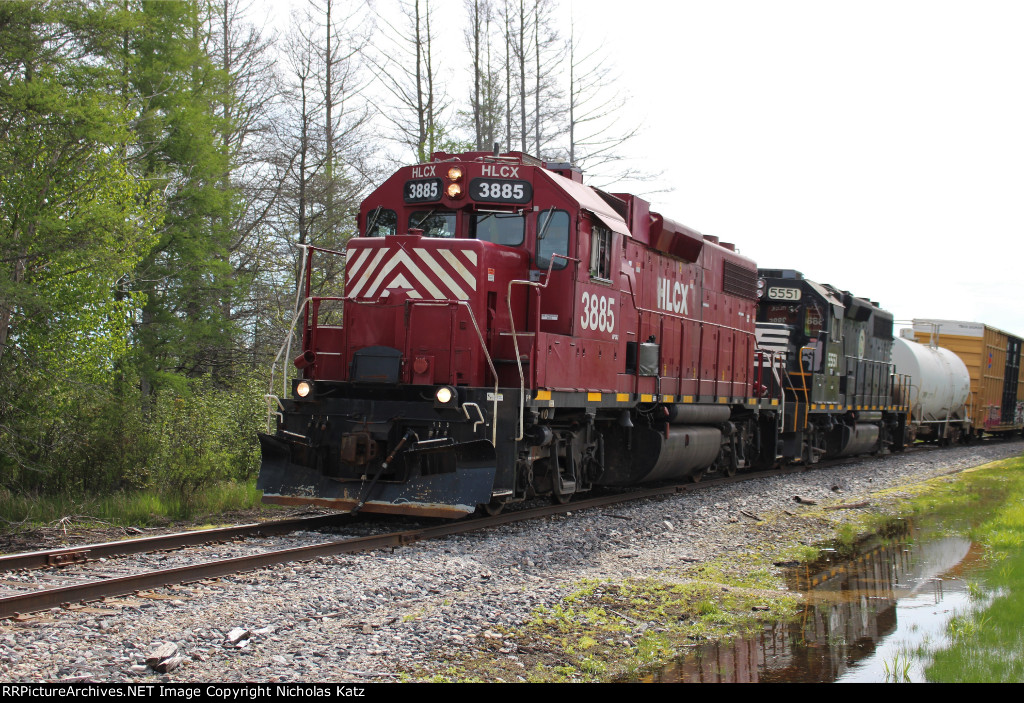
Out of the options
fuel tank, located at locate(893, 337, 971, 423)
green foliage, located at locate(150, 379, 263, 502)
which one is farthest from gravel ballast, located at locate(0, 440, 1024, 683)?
fuel tank, located at locate(893, 337, 971, 423)

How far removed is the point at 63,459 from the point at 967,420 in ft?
92.3

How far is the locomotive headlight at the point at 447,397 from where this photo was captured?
8.53m

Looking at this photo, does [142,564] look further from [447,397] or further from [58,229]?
[58,229]

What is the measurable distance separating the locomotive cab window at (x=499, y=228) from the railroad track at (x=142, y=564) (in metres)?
3.03

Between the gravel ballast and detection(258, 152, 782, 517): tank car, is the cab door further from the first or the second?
the gravel ballast

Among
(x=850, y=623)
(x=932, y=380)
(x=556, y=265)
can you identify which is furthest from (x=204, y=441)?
(x=932, y=380)

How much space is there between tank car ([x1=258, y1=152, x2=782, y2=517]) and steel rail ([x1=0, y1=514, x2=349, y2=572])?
0.37 m

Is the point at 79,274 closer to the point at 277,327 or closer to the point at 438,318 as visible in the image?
the point at 438,318

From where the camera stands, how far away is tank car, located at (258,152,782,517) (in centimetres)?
866

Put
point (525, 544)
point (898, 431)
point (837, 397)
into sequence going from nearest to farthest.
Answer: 1. point (525, 544)
2. point (837, 397)
3. point (898, 431)

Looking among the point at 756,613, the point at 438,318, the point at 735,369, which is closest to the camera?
the point at 756,613

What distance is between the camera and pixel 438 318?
9.12 meters

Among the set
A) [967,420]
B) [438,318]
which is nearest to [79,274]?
[438,318]

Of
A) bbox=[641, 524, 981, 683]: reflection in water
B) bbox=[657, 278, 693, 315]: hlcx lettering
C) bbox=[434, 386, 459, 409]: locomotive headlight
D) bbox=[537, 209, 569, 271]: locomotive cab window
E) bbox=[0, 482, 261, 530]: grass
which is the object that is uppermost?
bbox=[537, 209, 569, 271]: locomotive cab window
